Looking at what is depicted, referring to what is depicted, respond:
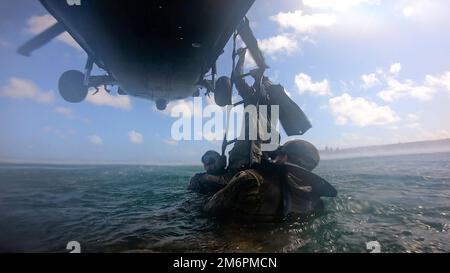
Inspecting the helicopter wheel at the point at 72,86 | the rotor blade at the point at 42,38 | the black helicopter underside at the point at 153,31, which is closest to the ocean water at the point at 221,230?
the helicopter wheel at the point at 72,86

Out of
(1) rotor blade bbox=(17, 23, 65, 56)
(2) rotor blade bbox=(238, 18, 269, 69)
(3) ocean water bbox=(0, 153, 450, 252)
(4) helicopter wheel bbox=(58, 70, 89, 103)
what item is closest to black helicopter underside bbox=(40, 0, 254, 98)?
(1) rotor blade bbox=(17, 23, 65, 56)

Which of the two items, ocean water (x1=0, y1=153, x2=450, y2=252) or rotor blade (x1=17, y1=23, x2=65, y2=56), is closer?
ocean water (x1=0, y1=153, x2=450, y2=252)

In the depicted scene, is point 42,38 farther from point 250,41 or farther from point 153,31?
point 250,41

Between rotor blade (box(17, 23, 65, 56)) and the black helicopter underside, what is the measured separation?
1.83ft

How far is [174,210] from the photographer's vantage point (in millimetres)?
9219

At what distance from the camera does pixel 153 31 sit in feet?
22.5

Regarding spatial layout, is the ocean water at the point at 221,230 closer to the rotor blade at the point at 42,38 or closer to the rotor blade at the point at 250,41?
the rotor blade at the point at 42,38

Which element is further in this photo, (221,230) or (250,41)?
(250,41)

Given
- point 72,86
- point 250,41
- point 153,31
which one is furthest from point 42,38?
point 250,41

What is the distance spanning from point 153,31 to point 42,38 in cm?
378

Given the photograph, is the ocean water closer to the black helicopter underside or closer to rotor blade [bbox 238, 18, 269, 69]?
the black helicopter underside

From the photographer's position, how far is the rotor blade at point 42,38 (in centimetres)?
789

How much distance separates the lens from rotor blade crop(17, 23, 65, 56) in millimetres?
7889

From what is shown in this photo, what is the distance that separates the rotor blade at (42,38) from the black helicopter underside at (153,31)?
56 centimetres
